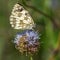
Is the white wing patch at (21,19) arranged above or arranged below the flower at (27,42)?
above

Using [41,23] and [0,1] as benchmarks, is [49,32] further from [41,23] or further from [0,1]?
[0,1]

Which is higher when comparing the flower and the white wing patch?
the white wing patch
